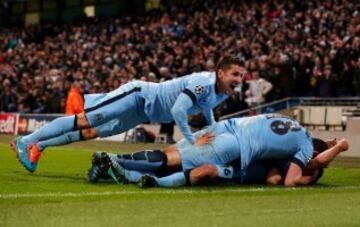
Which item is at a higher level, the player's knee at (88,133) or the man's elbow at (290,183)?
A: the player's knee at (88,133)

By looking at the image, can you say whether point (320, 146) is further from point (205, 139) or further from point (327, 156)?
point (205, 139)

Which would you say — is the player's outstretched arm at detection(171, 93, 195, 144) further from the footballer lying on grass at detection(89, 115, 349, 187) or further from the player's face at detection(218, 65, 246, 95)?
the player's face at detection(218, 65, 246, 95)

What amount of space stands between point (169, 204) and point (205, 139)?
2.40 metres

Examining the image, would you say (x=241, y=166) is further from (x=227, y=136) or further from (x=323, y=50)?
(x=323, y=50)

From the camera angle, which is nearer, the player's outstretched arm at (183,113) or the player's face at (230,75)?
the player's outstretched arm at (183,113)

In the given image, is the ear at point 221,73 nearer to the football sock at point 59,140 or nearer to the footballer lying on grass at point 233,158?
the footballer lying on grass at point 233,158

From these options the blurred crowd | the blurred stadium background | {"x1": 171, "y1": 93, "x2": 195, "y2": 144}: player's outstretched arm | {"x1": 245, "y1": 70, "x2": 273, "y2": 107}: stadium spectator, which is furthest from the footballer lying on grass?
{"x1": 245, "y1": 70, "x2": 273, "y2": 107}: stadium spectator

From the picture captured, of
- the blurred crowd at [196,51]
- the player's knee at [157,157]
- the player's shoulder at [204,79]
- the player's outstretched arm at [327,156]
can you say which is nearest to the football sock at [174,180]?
the player's knee at [157,157]

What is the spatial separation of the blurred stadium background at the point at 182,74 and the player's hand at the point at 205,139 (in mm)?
820

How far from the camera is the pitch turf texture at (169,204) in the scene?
26.1ft

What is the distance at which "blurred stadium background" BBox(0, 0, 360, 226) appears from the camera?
945 cm

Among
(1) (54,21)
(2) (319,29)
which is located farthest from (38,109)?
(1) (54,21)

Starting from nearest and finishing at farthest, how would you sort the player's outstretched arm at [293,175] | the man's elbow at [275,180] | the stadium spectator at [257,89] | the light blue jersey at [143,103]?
the player's outstretched arm at [293,175] → the man's elbow at [275,180] → the light blue jersey at [143,103] → the stadium spectator at [257,89]

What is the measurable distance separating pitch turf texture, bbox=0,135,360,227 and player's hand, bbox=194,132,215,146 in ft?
2.12
